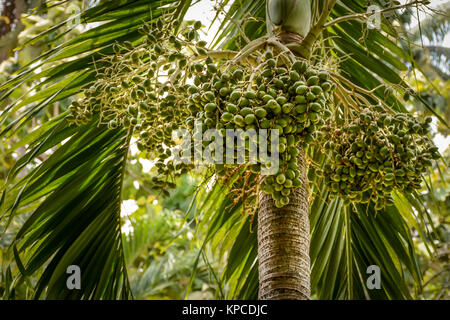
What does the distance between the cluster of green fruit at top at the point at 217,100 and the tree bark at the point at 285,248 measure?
0.11 m

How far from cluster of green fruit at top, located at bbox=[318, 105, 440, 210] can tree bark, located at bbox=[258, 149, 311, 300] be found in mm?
130

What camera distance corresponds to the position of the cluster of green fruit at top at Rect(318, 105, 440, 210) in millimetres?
1371

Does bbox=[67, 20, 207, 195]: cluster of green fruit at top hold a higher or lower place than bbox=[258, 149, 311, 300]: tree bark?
higher

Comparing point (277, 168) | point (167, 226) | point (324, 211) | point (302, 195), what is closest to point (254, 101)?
point (277, 168)

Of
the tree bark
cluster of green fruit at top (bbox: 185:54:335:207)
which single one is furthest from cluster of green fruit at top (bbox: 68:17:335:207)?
the tree bark

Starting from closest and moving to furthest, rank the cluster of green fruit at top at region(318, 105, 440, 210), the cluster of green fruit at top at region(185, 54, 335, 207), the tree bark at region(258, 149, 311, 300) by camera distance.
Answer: the cluster of green fruit at top at region(185, 54, 335, 207) → the tree bark at region(258, 149, 311, 300) → the cluster of green fruit at top at region(318, 105, 440, 210)

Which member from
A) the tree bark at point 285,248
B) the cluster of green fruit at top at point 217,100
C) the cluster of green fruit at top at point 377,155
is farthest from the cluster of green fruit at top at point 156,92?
the cluster of green fruit at top at point 377,155

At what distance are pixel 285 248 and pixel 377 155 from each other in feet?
1.26

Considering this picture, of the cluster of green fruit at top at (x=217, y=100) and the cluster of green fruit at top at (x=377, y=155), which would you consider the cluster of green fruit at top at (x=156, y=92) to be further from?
the cluster of green fruit at top at (x=377, y=155)

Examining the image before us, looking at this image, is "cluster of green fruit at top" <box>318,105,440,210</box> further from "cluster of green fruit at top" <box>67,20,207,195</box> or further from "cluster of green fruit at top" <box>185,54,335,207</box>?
"cluster of green fruit at top" <box>67,20,207,195</box>

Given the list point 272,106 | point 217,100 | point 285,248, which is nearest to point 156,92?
point 217,100

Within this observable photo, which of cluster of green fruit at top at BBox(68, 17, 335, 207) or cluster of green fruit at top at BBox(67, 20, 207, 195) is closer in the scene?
cluster of green fruit at top at BBox(68, 17, 335, 207)

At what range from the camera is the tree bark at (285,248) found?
1.26 meters
